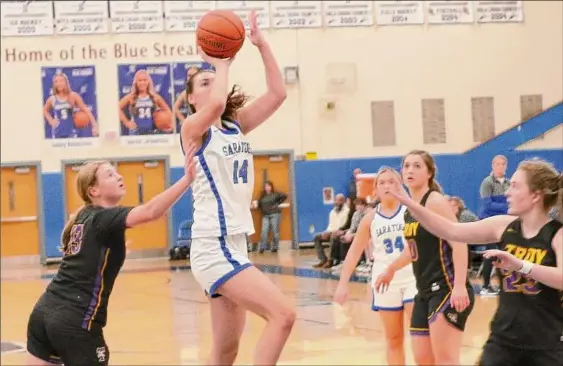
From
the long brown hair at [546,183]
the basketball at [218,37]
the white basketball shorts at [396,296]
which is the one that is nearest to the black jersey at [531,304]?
the long brown hair at [546,183]

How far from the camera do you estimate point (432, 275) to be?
6242 millimetres

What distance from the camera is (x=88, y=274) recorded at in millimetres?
5133

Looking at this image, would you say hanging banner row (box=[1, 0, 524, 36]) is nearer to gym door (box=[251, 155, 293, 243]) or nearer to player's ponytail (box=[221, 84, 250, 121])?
gym door (box=[251, 155, 293, 243])

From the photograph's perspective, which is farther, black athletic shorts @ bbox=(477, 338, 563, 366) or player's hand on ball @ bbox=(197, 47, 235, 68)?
player's hand on ball @ bbox=(197, 47, 235, 68)

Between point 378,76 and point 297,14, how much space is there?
2.23 meters

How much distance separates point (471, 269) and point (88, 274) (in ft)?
30.4

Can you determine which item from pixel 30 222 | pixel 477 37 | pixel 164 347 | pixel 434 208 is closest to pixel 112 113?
pixel 30 222

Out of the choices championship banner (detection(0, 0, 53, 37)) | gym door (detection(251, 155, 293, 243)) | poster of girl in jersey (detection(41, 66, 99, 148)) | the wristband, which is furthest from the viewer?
gym door (detection(251, 155, 293, 243))

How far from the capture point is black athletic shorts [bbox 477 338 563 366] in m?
4.33

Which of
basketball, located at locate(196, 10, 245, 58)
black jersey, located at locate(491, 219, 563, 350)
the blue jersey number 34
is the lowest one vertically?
black jersey, located at locate(491, 219, 563, 350)

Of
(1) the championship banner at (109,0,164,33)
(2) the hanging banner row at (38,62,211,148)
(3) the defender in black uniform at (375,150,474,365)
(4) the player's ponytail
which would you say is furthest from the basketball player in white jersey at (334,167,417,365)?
(1) the championship banner at (109,0,164,33)

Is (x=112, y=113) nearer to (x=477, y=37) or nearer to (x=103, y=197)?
(x=477, y=37)

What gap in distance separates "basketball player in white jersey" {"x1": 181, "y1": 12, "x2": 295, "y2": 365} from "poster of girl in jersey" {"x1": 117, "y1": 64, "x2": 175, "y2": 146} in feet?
55.3

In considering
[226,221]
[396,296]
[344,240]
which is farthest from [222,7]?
[226,221]
